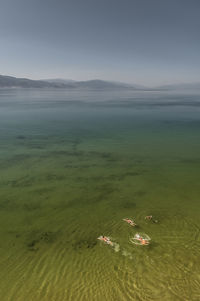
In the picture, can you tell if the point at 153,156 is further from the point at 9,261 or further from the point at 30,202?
the point at 9,261

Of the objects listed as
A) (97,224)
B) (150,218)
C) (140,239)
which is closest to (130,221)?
(150,218)

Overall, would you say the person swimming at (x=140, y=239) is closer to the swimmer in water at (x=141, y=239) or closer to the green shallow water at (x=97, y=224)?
the swimmer in water at (x=141, y=239)

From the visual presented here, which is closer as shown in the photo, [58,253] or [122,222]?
[58,253]

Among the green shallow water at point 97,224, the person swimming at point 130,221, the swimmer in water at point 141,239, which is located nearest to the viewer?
the green shallow water at point 97,224

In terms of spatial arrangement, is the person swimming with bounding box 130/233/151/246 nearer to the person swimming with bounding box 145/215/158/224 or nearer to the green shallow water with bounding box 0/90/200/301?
the green shallow water with bounding box 0/90/200/301

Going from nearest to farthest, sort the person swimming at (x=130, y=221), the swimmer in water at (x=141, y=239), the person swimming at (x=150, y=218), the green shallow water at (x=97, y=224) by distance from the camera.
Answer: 1. the green shallow water at (x=97, y=224)
2. the swimmer in water at (x=141, y=239)
3. the person swimming at (x=130, y=221)
4. the person swimming at (x=150, y=218)

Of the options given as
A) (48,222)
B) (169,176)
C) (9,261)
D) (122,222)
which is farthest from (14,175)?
(169,176)

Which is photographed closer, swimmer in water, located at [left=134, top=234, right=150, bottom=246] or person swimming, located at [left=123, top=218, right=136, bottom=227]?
swimmer in water, located at [left=134, top=234, right=150, bottom=246]

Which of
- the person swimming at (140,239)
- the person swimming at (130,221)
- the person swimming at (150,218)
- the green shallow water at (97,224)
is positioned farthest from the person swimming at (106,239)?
the person swimming at (150,218)

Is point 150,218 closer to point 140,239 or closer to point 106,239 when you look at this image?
point 140,239

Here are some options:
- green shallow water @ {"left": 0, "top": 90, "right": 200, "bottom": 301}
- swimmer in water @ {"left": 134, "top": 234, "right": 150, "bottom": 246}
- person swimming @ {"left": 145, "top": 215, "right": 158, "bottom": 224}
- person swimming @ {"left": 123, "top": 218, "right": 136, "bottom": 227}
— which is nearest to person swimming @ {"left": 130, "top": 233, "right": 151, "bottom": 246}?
swimmer in water @ {"left": 134, "top": 234, "right": 150, "bottom": 246}

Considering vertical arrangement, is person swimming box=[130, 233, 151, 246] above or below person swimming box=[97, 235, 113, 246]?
above
